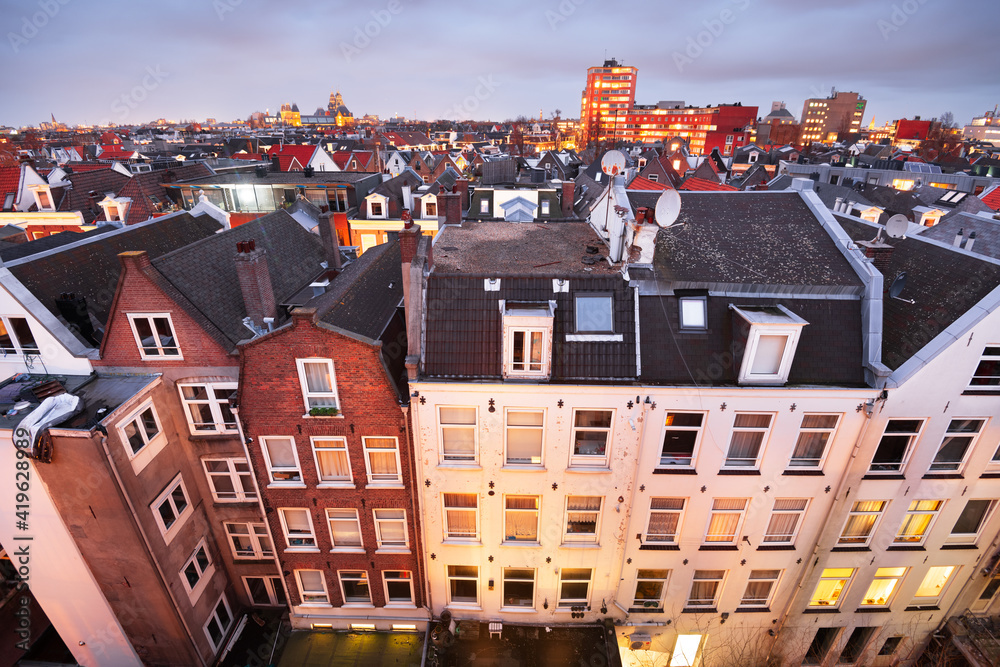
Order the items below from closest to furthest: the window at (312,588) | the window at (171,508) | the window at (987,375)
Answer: the window at (987,375) < the window at (171,508) < the window at (312,588)

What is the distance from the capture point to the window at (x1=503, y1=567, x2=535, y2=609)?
1858 cm

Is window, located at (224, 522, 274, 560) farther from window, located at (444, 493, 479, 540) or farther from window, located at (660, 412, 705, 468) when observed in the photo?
window, located at (660, 412, 705, 468)

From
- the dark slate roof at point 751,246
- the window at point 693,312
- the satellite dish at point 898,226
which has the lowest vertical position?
the window at point 693,312

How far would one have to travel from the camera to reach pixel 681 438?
616 inches

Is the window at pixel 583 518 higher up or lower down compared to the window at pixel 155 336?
lower down

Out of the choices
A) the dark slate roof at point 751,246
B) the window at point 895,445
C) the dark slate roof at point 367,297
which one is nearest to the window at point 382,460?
the dark slate roof at point 367,297

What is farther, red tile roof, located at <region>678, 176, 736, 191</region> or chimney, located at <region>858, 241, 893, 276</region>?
red tile roof, located at <region>678, 176, 736, 191</region>

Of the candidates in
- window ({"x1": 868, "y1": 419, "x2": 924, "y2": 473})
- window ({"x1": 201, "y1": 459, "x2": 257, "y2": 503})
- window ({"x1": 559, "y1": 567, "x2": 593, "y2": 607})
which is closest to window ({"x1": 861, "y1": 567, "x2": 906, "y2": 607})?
window ({"x1": 868, "y1": 419, "x2": 924, "y2": 473})

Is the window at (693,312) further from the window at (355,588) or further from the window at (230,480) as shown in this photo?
the window at (230,480)

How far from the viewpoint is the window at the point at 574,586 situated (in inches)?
719

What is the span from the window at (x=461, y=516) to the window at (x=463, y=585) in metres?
1.79

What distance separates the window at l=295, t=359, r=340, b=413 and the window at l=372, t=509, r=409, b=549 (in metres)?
5.20

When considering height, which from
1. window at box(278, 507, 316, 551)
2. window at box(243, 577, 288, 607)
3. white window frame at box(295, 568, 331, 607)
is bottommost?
window at box(243, 577, 288, 607)

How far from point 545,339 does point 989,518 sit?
1912 centimetres
